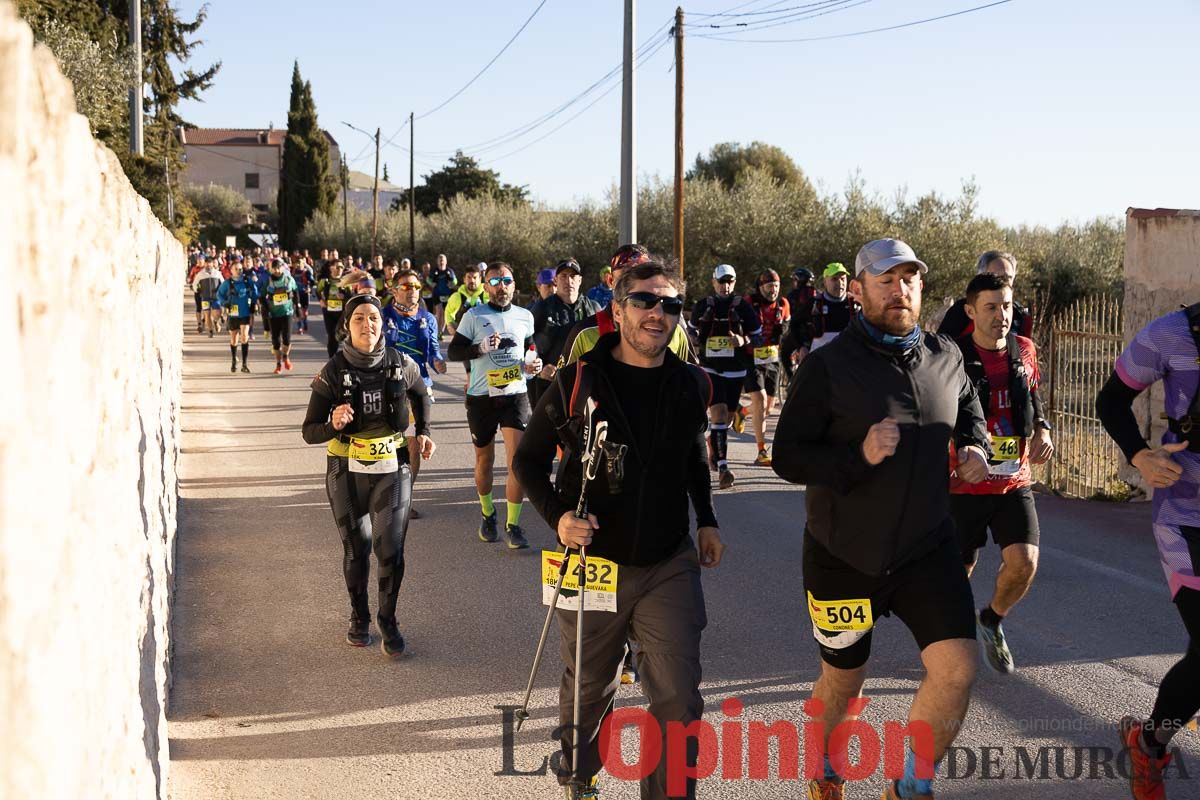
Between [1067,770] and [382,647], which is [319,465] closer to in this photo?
[382,647]

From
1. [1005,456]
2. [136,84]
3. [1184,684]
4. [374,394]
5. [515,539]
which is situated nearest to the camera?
[1184,684]

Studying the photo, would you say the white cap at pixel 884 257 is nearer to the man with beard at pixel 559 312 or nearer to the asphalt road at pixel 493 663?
the asphalt road at pixel 493 663

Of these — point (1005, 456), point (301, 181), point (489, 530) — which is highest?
point (301, 181)

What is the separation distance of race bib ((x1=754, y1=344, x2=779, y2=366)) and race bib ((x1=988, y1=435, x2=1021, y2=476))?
7.67 metres

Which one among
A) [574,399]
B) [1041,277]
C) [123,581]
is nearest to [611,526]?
[574,399]

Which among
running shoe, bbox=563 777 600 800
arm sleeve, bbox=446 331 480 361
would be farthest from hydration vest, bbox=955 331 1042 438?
arm sleeve, bbox=446 331 480 361

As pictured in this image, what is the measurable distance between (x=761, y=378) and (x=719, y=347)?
5.16 ft

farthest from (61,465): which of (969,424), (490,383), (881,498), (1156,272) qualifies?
(1156,272)

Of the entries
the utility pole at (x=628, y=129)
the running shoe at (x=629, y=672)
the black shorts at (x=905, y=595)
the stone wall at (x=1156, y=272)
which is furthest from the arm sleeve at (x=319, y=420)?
the utility pole at (x=628, y=129)

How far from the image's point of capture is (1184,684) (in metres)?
4.34

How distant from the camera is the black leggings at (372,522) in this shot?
6.52m

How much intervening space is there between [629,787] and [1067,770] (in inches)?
69.9

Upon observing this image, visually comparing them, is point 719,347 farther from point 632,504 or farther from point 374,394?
point 632,504

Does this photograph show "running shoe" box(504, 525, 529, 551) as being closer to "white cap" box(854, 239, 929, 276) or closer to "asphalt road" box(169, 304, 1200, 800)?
"asphalt road" box(169, 304, 1200, 800)
